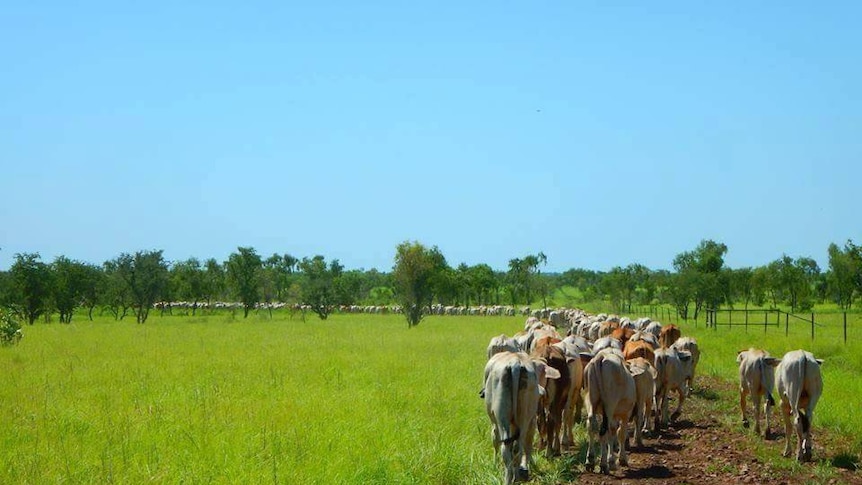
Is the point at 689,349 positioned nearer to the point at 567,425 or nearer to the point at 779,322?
the point at 567,425

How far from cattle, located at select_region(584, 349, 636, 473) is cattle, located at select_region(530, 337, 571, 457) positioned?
0.86 metres

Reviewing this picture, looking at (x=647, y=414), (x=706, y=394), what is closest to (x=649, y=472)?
(x=647, y=414)

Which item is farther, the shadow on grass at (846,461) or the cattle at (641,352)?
the cattle at (641,352)

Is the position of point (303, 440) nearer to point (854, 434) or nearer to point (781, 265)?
point (854, 434)

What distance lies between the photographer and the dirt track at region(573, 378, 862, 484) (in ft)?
33.0

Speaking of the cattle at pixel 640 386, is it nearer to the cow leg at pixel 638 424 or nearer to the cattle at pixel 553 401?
the cow leg at pixel 638 424

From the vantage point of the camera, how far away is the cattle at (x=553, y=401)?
39.2 feet

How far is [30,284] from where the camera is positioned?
2108 inches

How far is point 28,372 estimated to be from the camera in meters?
18.5

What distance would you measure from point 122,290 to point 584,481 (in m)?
54.1

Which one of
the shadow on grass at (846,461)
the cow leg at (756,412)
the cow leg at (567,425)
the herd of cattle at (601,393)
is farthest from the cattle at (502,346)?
the shadow on grass at (846,461)

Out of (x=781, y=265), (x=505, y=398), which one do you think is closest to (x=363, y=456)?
(x=505, y=398)

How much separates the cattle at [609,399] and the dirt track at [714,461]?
31cm

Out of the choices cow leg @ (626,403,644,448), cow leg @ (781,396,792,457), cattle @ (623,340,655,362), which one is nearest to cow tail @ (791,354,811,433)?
cow leg @ (781,396,792,457)
